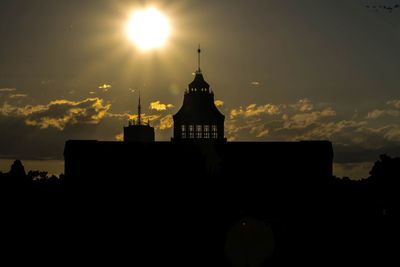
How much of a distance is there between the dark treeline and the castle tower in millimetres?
33079

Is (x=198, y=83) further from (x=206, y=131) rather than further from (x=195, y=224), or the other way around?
(x=195, y=224)

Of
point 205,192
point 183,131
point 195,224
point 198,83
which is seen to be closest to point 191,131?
point 183,131

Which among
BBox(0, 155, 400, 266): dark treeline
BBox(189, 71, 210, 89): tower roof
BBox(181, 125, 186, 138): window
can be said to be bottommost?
BBox(0, 155, 400, 266): dark treeline

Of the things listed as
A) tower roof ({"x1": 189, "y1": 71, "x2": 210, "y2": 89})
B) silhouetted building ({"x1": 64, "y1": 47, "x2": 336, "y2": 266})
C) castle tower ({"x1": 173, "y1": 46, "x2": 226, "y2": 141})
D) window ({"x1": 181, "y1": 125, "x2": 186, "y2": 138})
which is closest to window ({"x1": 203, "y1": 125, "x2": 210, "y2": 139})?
castle tower ({"x1": 173, "y1": 46, "x2": 226, "y2": 141})

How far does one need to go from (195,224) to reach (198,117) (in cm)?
4537

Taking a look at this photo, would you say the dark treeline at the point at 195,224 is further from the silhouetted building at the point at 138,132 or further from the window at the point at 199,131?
the silhouetted building at the point at 138,132

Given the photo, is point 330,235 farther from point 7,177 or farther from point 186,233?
point 7,177

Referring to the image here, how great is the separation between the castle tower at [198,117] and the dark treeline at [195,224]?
33.1 m

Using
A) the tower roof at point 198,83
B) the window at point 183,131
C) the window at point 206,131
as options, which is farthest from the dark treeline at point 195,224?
the tower roof at point 198,83

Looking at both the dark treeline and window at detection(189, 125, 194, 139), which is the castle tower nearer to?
window at detection(189, 125, 194, 139)

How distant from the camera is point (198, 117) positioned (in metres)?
99.5

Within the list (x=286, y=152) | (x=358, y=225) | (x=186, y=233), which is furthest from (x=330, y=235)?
(x=286, y=152)

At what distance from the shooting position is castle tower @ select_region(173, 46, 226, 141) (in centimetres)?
9938

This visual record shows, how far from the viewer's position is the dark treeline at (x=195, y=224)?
49.0 meters
